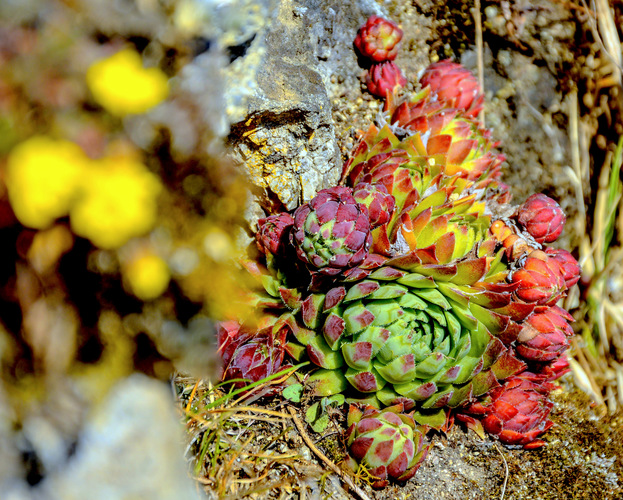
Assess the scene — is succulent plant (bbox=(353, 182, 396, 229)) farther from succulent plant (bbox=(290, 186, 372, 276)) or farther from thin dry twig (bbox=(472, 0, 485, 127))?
thin dry twig (bbox=(472, 0, 485, 127))

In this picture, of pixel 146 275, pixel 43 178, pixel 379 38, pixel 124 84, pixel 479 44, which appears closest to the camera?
pixel 43 178

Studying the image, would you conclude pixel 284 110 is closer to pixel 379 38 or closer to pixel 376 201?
pixel 376 201

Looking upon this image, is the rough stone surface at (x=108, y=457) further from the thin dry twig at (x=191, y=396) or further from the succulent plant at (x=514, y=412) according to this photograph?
the succulent plant at (x=514, y=412)

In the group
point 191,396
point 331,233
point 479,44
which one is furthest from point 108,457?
point 479,44

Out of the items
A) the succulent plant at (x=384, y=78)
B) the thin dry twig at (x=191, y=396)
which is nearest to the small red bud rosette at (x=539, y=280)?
the succulent plant at (x=384, y=78)

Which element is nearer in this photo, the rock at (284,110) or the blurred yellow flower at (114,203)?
the blurred yellow flower at (114,203)

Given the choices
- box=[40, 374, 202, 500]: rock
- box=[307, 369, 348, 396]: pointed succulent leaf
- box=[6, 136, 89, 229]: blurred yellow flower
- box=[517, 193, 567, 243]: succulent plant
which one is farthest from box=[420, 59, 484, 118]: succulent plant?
box=[40, 374, 202, 500]: rock
